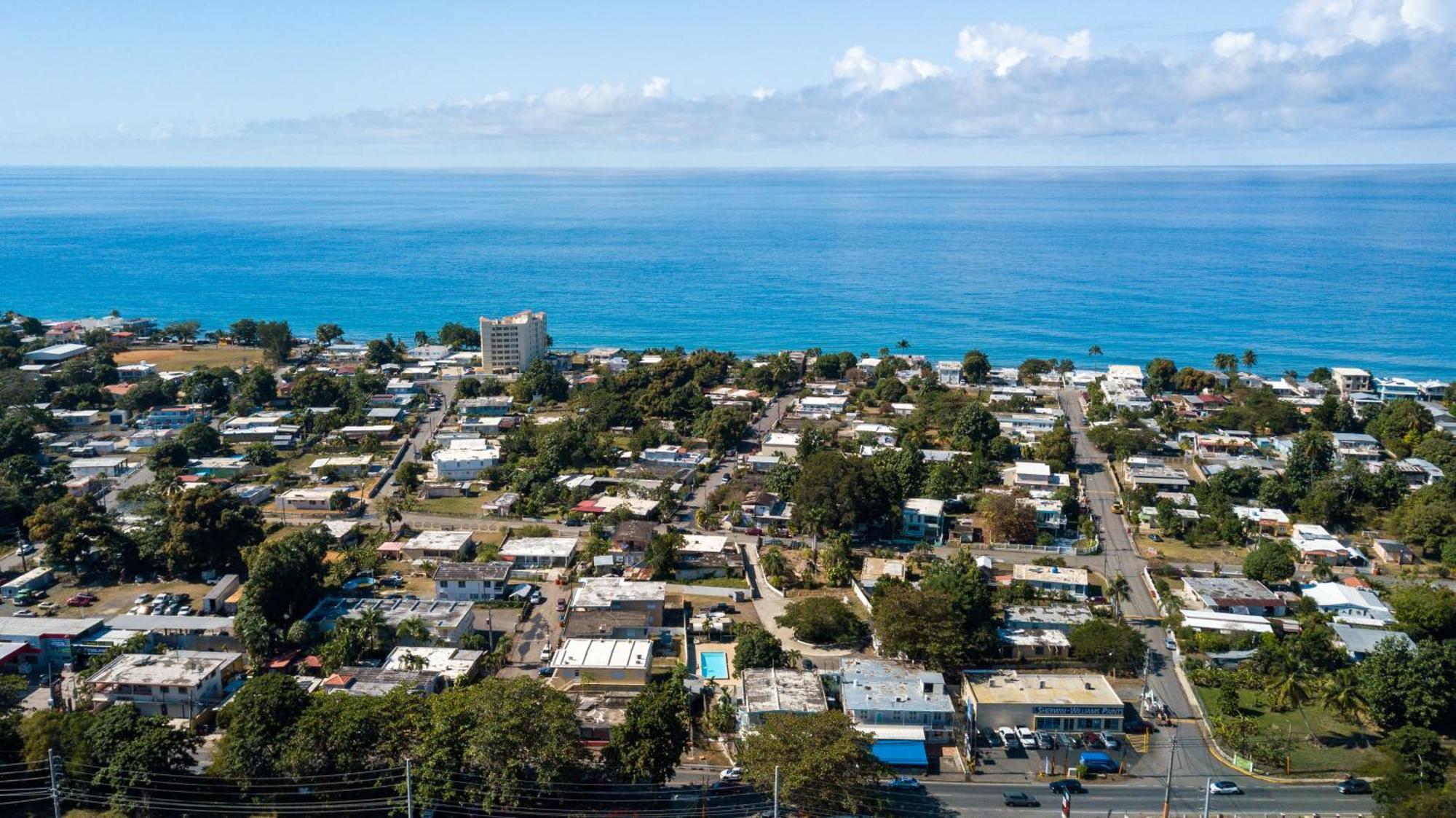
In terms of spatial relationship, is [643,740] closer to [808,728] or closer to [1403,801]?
[808,728]

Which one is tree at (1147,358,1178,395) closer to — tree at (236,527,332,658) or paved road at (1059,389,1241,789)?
paved road at (1059,389,1241,789)

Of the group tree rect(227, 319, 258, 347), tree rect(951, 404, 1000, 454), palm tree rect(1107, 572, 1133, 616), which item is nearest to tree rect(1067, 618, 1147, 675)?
palm tree rect(1107, 572, 1133, 616)

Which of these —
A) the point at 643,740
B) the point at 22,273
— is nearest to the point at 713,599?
the point at 643,740

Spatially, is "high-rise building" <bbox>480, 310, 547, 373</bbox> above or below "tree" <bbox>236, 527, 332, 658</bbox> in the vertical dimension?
above

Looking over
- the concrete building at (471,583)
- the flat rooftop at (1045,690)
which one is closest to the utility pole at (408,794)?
the concrete building at (471,583)

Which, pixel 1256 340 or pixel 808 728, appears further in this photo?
pixel 1256 340
